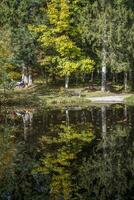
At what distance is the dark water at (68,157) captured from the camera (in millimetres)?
16109

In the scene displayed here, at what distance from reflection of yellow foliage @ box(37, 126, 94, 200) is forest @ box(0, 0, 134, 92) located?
23264mm

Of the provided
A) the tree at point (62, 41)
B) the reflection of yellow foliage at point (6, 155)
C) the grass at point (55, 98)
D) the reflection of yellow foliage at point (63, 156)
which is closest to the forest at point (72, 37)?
the tree at point (62, 41)

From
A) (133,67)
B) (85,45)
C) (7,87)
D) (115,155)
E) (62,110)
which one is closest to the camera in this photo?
(115,155)

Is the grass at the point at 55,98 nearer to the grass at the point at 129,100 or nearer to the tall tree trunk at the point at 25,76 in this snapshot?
the grass at the point at 129,100

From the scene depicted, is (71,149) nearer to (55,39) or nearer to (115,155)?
(115,155)

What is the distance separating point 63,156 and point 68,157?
0.34 meters

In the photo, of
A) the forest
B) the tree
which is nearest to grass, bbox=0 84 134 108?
the forest

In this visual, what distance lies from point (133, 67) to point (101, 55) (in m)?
3.71

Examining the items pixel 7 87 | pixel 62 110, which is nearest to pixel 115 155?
pixel 62 110

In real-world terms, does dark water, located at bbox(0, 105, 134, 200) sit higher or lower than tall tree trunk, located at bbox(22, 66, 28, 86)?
lower

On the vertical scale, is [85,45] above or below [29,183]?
above

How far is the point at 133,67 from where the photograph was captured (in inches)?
2108

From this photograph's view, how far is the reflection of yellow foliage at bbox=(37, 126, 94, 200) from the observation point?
16578mm

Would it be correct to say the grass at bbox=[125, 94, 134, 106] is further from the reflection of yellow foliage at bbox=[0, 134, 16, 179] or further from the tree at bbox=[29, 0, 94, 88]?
the reflection of yellow foliage at bbox=[0, 134, 16, 179]
